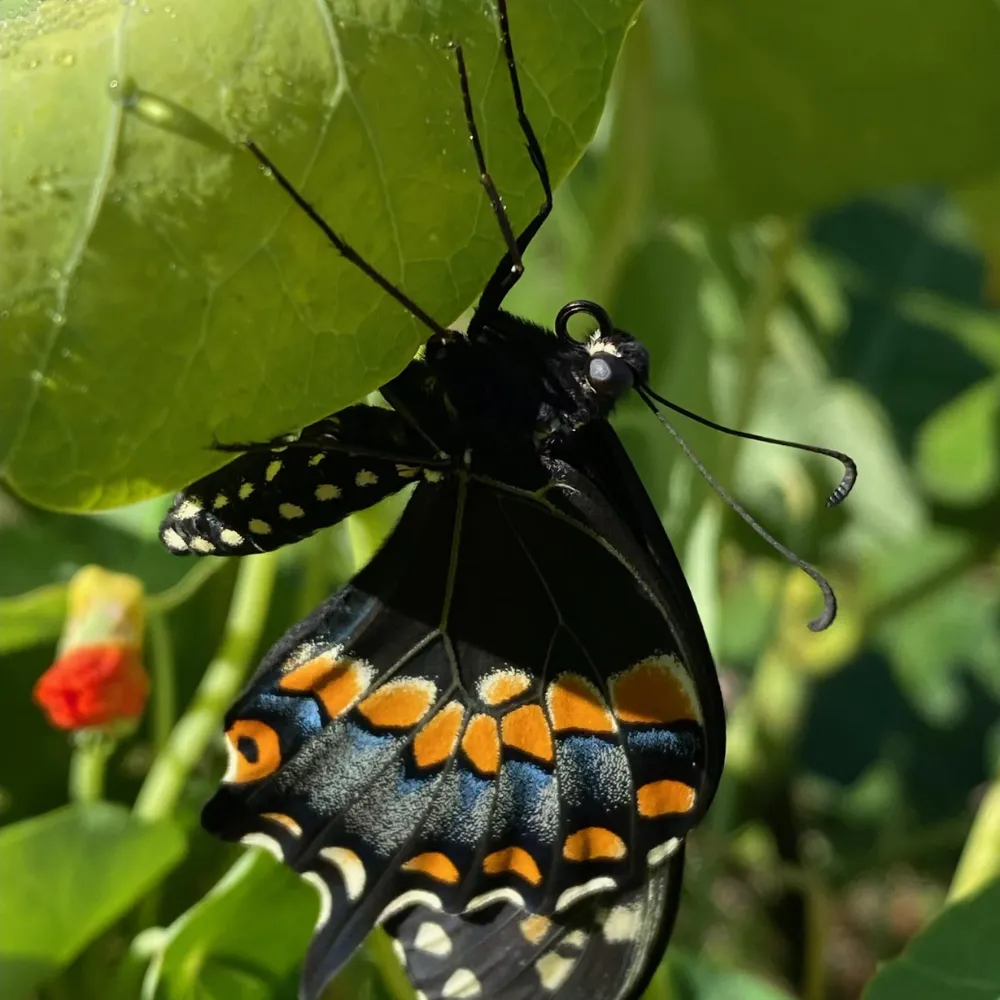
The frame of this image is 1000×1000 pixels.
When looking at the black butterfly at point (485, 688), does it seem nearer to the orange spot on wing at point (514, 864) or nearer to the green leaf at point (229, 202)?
the orange spot on wing at point (514, 864)

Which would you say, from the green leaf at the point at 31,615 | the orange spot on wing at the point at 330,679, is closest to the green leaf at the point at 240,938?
the orange spot on wing at the point at 330,679

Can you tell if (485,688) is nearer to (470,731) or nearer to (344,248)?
(470,731)

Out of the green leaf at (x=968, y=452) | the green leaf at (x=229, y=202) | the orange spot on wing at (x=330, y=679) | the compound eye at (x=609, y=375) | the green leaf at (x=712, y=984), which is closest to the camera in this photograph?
the green leaf at (x=229, y=202)

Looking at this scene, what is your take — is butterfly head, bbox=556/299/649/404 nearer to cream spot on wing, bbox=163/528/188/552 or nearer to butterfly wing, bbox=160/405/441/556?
butterfly wing, bbox=160/405/441/556

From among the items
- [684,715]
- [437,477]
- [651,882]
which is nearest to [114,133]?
[437,477]

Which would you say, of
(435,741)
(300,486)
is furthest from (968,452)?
(300,486)
